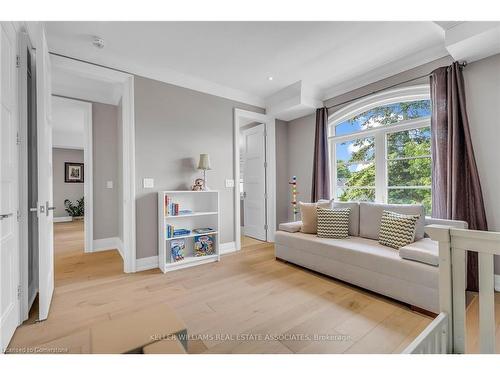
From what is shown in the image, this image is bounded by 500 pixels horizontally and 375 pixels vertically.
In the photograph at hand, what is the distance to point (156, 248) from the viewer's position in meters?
3.06

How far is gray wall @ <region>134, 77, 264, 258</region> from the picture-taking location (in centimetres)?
296

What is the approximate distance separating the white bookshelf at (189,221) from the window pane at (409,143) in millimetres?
2481

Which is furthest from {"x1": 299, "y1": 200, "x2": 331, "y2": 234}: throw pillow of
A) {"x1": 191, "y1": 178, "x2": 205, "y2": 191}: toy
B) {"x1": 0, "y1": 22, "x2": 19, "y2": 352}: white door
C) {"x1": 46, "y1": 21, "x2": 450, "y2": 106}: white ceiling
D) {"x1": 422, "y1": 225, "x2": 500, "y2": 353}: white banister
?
{"x1": 0, "y1": 22, "x2": 19, "y2": 352}: white door

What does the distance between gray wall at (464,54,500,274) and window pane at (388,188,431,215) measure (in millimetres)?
546

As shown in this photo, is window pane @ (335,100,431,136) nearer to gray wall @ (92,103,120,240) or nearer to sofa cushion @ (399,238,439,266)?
sofa cushion @ (399,238,439,266)

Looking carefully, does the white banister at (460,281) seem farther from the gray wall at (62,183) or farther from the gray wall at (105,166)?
the gray wall at (62,183)

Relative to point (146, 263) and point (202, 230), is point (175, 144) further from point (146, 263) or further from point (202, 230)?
point (146, 263)

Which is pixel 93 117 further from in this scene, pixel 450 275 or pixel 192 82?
pixel 450 275

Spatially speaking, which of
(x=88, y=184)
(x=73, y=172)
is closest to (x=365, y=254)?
(x=88, y=184)

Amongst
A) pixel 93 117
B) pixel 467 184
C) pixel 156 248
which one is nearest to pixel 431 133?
pixel 467 184

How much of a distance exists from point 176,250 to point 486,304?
111 inches

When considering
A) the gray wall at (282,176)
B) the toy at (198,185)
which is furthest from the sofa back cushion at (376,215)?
the toy at (198,185)
